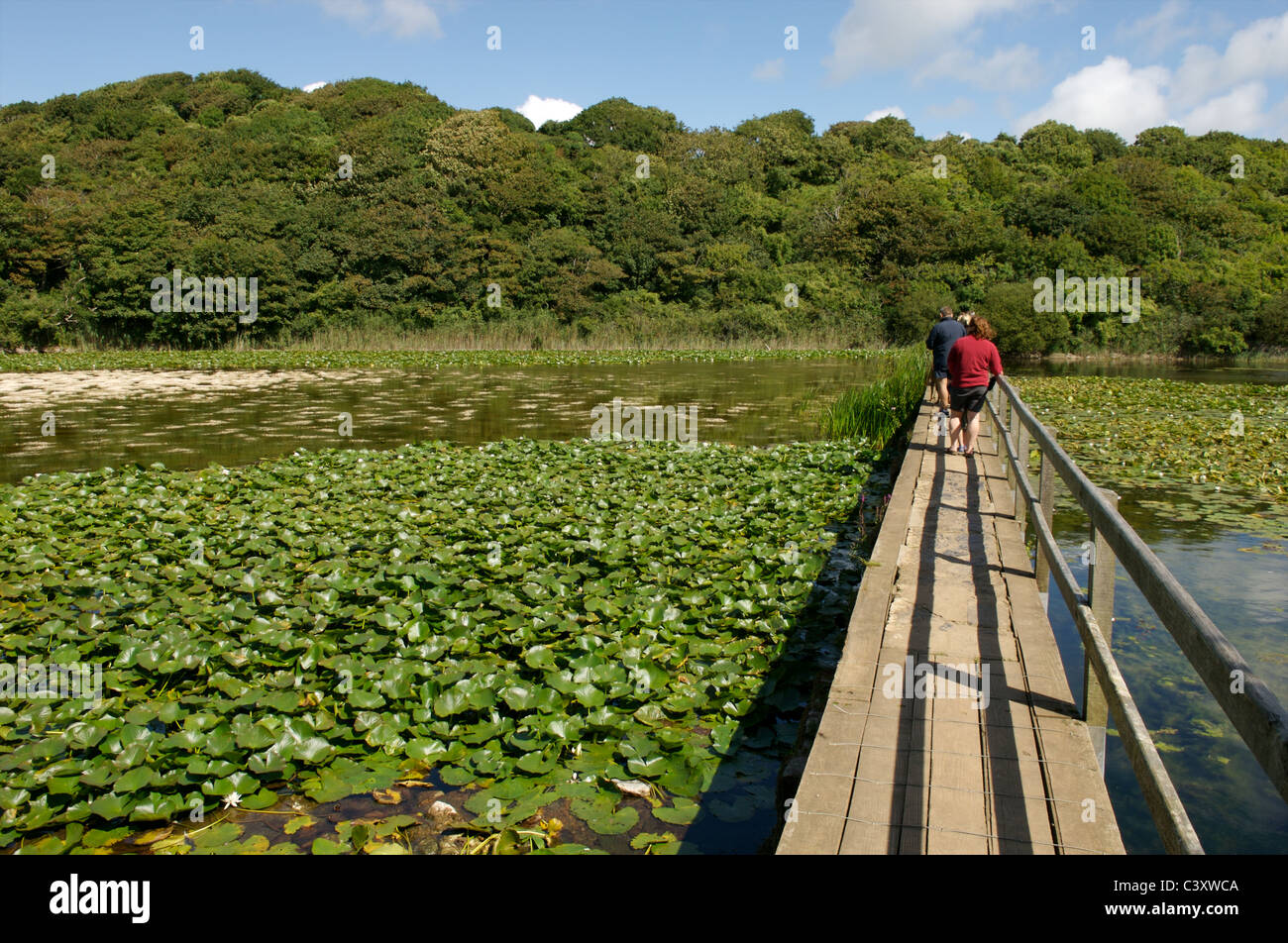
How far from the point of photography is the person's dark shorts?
27.9ft

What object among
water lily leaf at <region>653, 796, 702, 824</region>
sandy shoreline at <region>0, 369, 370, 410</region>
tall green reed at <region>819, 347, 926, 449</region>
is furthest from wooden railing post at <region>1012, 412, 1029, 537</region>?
sandy shoreline at <region>0, 369, 370, 410</region>

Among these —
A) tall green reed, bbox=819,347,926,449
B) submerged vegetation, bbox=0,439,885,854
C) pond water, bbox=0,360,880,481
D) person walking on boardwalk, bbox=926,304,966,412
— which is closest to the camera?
submerged vegetation, bbox=0,439,885,854

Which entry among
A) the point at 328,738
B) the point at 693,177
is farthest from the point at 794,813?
the point at 693,177

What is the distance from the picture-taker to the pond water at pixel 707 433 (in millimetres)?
4016

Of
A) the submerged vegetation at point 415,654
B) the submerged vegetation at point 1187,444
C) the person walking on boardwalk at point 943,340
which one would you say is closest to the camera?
the submerged vegetation at point 415,654

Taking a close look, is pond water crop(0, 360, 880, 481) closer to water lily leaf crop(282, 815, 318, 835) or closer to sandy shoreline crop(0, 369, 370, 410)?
sandy shoreline crop(0, 369, 370, 410)

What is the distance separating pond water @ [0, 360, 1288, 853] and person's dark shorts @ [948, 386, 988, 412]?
1371 millimetres

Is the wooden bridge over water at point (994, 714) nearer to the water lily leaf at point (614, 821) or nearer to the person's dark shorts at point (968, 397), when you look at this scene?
the water lily leaf at point (614, 821)

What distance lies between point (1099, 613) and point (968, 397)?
580 cm

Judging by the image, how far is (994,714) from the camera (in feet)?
9.98

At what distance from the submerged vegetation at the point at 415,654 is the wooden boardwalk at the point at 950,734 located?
64 cm

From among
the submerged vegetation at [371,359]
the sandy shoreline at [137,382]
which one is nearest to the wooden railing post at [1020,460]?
the sandy shoreline at [137,382]

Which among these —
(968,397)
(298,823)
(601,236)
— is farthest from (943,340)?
(601,236)
